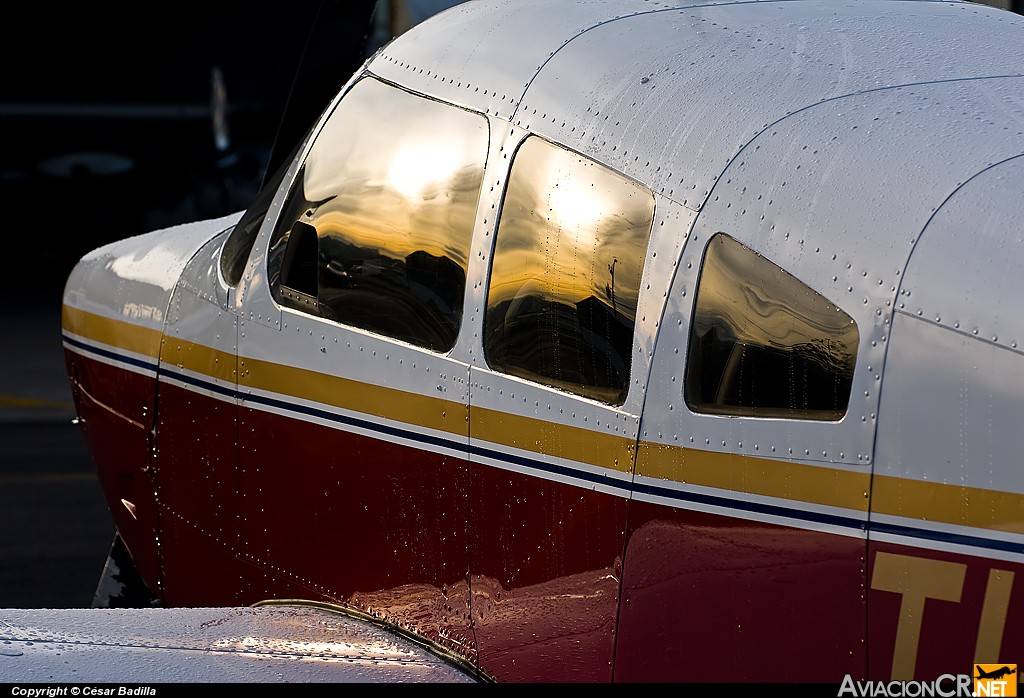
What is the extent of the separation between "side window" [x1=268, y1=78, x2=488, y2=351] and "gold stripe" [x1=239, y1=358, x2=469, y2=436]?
16 cm

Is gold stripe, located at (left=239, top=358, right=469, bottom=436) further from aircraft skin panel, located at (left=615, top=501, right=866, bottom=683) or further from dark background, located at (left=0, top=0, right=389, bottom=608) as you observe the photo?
dark background, located at (left=0, top=0, right=389, bottom=608)

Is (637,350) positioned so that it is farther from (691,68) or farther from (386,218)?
(386,218)

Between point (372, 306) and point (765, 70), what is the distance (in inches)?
52.1

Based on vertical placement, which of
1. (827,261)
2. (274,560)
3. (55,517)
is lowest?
(55,517)

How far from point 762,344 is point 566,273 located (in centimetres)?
63

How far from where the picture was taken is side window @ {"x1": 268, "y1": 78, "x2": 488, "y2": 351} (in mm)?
3605

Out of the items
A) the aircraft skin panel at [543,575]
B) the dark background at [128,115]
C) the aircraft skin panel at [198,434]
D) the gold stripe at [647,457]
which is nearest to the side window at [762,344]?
the gold stripe at [647,457]

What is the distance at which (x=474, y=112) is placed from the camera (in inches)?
143

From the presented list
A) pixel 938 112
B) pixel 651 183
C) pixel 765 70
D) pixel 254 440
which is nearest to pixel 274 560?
pixel 254 440

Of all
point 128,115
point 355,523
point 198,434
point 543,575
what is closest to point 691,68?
point 543,575

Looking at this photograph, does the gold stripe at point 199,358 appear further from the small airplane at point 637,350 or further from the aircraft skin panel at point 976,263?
the aircraft skin panel at point 976,263

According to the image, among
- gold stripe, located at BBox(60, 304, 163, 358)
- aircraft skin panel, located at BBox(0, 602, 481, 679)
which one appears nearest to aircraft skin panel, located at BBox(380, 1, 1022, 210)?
aircraft skin panel, located at BBox(0, 602, 481, 679)

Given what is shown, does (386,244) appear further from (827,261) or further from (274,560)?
(827,261)

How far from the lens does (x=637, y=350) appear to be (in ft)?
9.84
